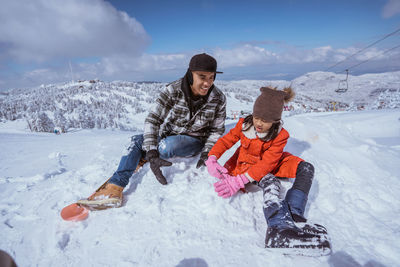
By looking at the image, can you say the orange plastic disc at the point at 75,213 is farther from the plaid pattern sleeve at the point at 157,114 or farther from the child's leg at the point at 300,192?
the child's leg at the point at 300,192

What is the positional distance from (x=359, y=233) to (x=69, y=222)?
105 inches

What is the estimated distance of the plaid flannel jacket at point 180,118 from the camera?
263 cm

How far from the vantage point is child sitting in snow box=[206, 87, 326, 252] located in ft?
5.04

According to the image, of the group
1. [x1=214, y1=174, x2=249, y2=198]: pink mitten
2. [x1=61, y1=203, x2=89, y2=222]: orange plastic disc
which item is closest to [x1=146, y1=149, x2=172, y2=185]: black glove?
[x1=214, y1=174, x2=249, y2=198]: pink mitten

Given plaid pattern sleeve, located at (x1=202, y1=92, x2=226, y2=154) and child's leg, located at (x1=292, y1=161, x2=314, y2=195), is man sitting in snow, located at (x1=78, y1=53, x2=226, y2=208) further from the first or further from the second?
child's leg, located at (x1=292, y1=161, x2=314, y2=195)

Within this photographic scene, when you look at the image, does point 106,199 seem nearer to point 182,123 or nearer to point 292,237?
point 182,123

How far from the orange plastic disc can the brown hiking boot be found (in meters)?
0.08

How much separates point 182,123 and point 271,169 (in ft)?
4.54

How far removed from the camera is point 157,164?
7.70 ft

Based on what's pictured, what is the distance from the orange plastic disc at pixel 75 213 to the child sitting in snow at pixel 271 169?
1.36 meters

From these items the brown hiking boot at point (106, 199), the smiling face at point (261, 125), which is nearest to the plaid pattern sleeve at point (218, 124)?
the smiling face at point (261, 125)

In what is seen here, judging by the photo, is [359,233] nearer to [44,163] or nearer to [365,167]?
[365,167]

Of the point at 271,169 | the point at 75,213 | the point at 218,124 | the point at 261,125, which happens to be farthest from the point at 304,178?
the point at 75,213

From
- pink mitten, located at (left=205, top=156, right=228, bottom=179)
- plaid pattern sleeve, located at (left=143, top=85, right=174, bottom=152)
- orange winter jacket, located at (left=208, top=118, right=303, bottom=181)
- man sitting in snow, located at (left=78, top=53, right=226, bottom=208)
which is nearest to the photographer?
orange winter jacket, located at (left=208, top=118, right=303, bottom=181)
